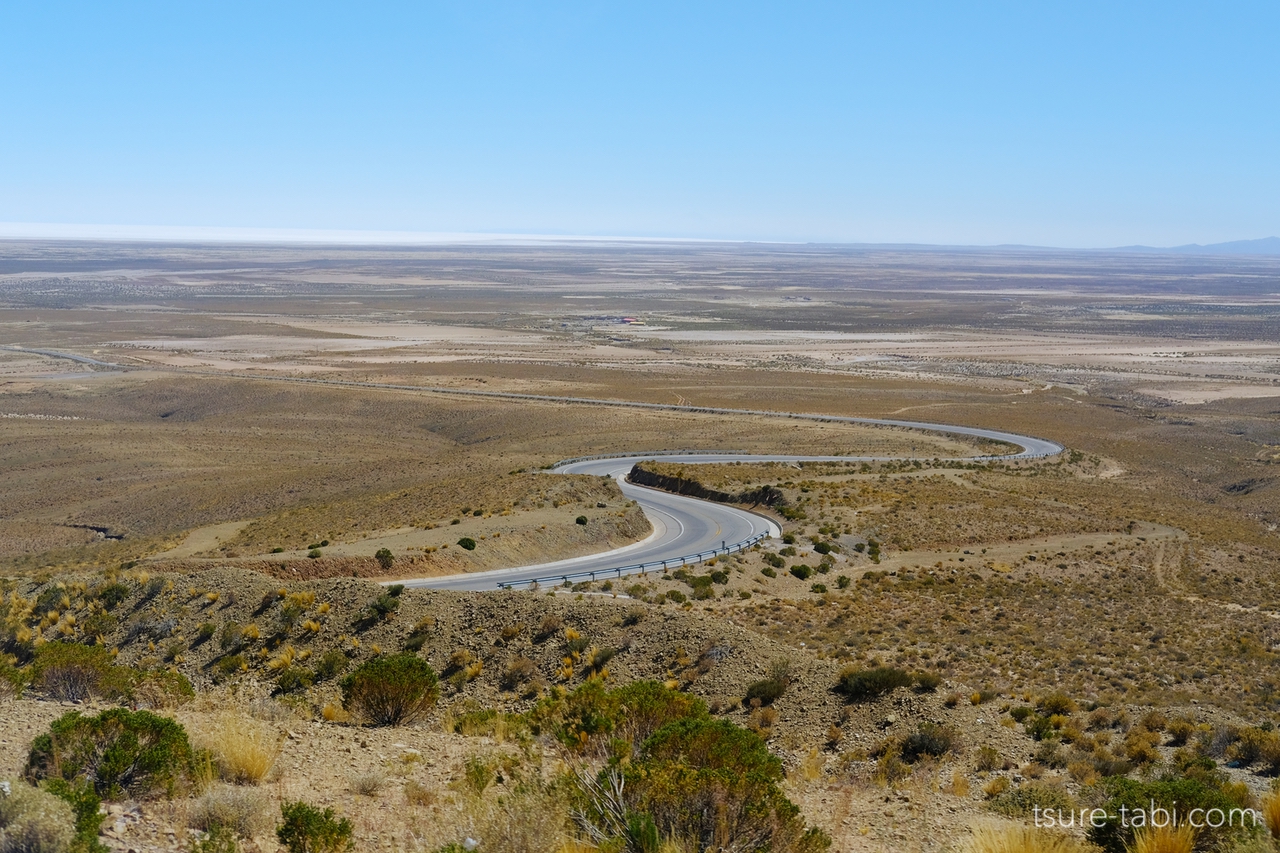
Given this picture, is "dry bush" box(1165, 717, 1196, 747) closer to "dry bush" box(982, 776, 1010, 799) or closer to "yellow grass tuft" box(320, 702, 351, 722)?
"dry bush" box(982, 776, 1010, 799)

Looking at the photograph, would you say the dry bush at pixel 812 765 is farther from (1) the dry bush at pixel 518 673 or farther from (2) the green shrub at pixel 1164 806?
(1) the dry bush at pixel 518 673

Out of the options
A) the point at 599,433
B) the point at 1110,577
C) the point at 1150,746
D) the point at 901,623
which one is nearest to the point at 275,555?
the point at 901,623

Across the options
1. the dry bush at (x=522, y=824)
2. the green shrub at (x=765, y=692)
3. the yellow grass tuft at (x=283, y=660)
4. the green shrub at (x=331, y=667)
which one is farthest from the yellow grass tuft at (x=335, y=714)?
the dry bush at (x=522, y=824)

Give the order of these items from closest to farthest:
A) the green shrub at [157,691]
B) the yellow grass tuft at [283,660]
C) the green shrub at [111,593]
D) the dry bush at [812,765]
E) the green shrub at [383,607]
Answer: the dry bush at [812,765]
the green shrub at [157,691]
the yellow grass tuft at [283,660]
the green shrub at [383,607]
the green shrub at [111,593]

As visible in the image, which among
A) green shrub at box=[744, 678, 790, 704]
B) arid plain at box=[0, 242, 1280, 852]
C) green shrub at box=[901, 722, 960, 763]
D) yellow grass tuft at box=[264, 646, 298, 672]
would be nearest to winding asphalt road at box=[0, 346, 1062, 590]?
arid plain at box=[0, 242, 1280, 852]

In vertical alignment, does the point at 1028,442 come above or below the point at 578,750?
below

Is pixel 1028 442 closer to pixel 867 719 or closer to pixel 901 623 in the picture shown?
pixel 901 623

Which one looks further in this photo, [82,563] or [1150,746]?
[82,563]
